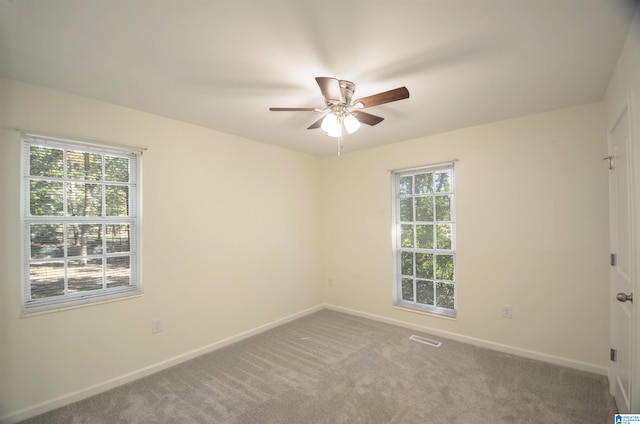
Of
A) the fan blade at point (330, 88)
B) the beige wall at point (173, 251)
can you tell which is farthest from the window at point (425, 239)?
the fan blade at point (330, 88)

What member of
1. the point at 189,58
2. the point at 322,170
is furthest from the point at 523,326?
the point at 189,58

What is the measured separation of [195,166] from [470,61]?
8.78ft

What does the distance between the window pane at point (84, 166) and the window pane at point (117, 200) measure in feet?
0.46

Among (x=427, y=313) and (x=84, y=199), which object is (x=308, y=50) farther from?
(x=427, y=313)

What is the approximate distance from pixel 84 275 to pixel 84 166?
0.92 m

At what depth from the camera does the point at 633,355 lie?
65.4 inches

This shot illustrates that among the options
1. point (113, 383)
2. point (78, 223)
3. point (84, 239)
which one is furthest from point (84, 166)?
point (113, 383)

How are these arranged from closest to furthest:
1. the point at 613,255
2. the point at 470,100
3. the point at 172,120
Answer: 1. the point at 613,255
2. the point at 470,100
3. the point at 172,120

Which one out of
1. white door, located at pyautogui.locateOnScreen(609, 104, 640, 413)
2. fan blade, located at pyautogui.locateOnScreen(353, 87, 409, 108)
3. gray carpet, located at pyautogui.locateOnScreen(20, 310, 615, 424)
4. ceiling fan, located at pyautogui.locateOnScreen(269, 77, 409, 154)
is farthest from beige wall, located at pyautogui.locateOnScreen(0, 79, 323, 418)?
white door, located at pyautogui.locateOnScreen(609, 104, 640, 413)

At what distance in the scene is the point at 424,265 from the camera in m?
3.72

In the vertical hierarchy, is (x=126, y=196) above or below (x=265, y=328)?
above

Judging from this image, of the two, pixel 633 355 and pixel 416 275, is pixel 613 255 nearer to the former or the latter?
pixel 633 355

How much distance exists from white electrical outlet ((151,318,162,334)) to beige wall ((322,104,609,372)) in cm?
274

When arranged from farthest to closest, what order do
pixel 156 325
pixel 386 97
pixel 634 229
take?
pixel 156 325 → pixel 386 97 → pixel 634 229
